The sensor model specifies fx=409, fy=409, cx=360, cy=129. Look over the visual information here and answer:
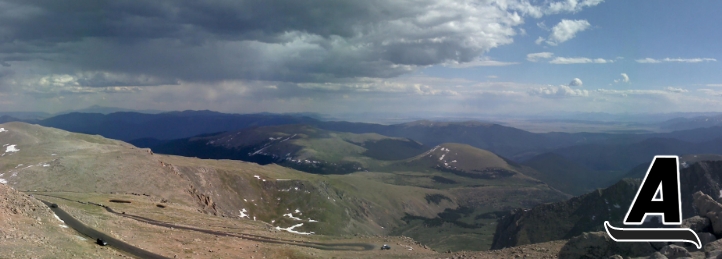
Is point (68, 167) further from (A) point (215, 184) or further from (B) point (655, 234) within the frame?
(B) point (655, 234)

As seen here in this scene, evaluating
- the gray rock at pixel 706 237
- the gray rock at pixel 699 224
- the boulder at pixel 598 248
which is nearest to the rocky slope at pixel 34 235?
the boulder at pixel 598 248

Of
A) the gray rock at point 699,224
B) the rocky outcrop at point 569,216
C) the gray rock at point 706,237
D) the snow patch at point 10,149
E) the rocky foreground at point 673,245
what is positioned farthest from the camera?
the snow patch at point 10,149

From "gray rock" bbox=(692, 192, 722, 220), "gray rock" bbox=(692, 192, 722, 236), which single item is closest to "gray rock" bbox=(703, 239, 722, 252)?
"gray rock" bbox=(692, 192, 722, 236)

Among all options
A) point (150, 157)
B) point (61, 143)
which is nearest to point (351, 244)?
point (150, 157)

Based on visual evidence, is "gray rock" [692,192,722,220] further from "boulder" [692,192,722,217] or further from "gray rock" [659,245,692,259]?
"gray rock" [659,245,692,259]

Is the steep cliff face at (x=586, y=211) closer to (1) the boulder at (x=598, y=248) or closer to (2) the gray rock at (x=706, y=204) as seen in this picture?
(1) the boulder at (x=598, y=248)

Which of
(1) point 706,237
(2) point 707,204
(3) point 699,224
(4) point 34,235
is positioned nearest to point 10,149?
(4) point 34,235

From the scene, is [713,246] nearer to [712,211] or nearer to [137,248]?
[712,211]
